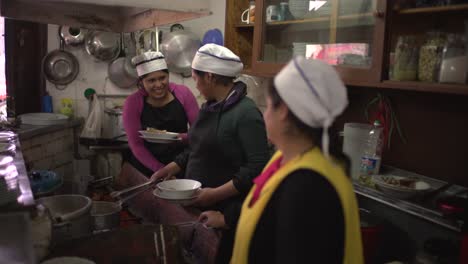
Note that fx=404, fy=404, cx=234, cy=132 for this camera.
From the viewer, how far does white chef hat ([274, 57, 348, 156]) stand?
2.91ft

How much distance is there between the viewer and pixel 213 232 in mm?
1648

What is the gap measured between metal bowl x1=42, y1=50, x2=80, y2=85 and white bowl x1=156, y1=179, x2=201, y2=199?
2.08 meters

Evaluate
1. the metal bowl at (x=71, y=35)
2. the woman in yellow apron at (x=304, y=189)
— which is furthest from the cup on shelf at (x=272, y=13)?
the metal bowl at (x=71, y=35)

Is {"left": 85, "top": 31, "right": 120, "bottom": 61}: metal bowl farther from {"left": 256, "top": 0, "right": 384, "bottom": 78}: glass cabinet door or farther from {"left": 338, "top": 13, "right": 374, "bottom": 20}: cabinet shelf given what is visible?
{"left": 338, "top": 13, "right": 374, "bottom": 20}: cabinet shelf

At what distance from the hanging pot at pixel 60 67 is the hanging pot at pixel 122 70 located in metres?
0.29

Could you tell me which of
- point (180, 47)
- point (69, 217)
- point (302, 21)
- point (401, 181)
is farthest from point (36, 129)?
point (401, 181)

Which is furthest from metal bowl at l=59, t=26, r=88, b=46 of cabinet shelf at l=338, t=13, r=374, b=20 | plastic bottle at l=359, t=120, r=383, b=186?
plastic bottle at l=359, t=120, r=383, b=186

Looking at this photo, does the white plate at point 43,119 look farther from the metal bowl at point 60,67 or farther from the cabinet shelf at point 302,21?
the cabinet shelf at point 302,21

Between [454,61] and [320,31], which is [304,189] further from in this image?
[320,31]

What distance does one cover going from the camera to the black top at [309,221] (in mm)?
861

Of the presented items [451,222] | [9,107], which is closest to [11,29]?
[9,107]

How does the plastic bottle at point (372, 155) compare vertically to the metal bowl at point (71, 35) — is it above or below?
below

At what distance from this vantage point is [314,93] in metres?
0.89

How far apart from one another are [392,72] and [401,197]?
19.2 inches
